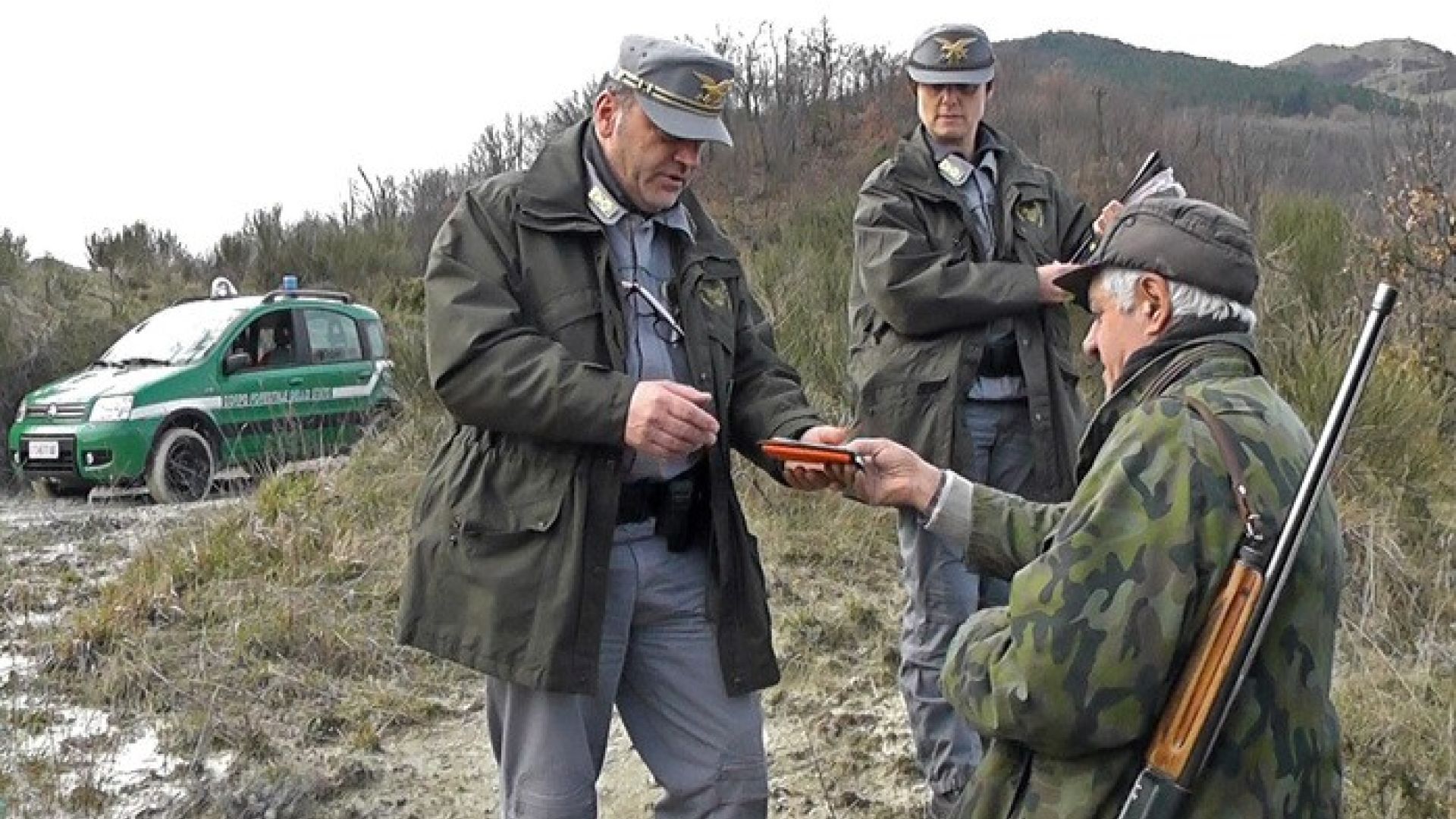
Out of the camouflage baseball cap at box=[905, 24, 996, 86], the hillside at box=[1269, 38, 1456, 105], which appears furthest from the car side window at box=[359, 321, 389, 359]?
the camouflage baseball cap at box=[905, 24, 996, 86]

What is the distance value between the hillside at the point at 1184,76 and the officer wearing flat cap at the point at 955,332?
17.9 m

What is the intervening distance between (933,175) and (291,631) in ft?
9.90

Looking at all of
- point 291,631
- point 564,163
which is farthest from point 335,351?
point 564,163

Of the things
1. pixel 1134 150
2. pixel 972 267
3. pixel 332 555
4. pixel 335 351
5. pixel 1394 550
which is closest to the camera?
pixel 972 267

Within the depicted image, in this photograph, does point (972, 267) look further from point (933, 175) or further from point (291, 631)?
point (291, 631)

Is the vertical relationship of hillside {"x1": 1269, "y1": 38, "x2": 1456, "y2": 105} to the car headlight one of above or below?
above

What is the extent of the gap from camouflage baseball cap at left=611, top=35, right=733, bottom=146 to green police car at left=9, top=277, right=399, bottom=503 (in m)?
6.86

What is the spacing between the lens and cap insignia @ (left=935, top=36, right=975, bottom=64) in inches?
150

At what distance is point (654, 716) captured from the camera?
297 cm

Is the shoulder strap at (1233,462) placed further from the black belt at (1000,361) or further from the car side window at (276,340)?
A: the car side window at (276,340)

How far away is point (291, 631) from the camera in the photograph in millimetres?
5477

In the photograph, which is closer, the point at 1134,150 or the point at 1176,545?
the point at 1176,545

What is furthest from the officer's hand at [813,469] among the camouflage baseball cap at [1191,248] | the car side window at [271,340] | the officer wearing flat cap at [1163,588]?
the car side window at [271,340]

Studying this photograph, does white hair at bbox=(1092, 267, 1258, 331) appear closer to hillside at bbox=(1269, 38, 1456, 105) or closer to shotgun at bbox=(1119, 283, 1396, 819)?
shotgun at bbox=(1119, 283, 1396, 819)
